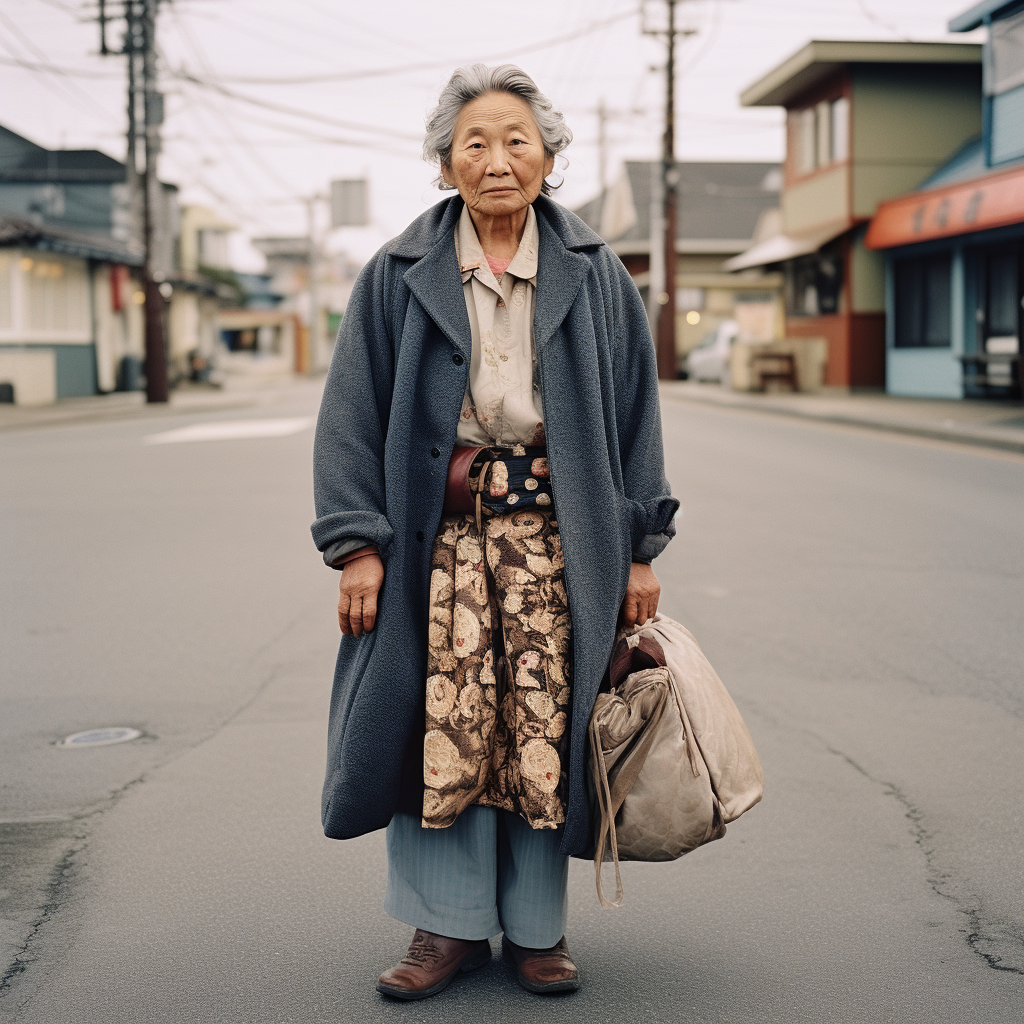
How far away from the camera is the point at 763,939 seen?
320cm

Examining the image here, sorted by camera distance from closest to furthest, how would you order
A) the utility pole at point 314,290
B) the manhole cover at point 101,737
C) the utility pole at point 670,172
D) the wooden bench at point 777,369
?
the manhole cover at point 101,737, the wooden bench at point 777,369, the utility pole at point 670,172, the utility pole at point 314,290

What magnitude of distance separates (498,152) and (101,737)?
3040 mm

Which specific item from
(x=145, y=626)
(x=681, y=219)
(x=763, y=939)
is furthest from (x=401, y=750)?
(x=681, y=219)

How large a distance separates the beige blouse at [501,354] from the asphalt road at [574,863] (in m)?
1.22

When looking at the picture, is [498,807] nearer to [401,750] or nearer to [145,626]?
[401,750]

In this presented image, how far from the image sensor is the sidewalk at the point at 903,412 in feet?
55.5

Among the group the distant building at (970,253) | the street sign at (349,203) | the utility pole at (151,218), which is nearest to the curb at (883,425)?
the distant building at (970,253)

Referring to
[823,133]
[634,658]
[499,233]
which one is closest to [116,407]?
[823,133]

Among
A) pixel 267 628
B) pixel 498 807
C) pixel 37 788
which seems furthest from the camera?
pixel 267 628

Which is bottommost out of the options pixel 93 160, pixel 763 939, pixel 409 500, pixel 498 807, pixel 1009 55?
pixel 763 939

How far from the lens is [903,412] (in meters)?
21.4

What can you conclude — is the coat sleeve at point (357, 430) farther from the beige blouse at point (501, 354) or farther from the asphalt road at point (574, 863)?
the asphalt road at point (574, 863)

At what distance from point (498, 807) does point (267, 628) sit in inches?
159

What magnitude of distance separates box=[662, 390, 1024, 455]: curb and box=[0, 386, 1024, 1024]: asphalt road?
6737mm
